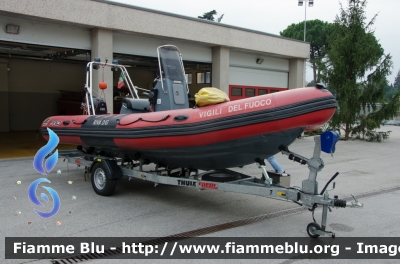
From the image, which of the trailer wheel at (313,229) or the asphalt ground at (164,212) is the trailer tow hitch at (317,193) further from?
the asphalt ground at (164,212)

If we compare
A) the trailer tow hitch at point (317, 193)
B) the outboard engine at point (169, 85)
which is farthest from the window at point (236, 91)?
the trailer tow hitch at point (317, 193)

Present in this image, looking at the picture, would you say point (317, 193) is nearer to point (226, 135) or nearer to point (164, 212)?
point (226, 135)

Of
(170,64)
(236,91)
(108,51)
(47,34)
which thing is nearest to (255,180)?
(170,64)

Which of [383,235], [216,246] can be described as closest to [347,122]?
[383,235]

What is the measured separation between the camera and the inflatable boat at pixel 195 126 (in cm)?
460

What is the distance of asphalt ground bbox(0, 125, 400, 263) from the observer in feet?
16.3

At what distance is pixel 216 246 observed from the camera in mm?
4484

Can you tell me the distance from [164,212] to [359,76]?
1332 centimetres

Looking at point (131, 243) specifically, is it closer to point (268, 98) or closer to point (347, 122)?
point (268, 98)

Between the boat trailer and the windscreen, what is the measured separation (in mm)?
1735

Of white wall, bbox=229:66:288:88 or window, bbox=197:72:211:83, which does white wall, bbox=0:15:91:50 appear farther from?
window, bbox=197:72:211:83

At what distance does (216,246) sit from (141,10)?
9340 millimetres

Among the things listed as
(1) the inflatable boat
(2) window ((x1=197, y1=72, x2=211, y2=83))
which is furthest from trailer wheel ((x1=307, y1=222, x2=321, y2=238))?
(2) window ((x1=197, y1=72, x2=211, y2=83))

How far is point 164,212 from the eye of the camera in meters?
5.84
